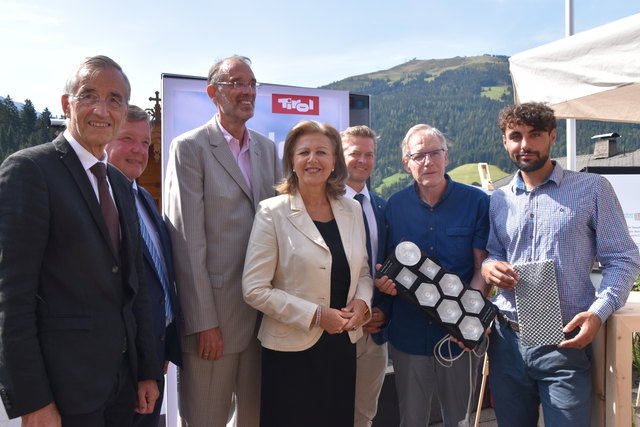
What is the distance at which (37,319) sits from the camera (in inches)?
56.7

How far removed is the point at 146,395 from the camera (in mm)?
1858

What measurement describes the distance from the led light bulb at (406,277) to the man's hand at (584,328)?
0.71 m

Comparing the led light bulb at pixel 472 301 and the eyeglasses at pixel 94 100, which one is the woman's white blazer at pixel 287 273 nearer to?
the led light bulb at pixel 472 301

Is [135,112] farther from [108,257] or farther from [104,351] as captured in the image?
[104,351]

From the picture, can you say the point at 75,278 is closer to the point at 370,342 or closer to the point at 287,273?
the point at 287,273

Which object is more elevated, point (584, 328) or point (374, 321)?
point (584, 328)

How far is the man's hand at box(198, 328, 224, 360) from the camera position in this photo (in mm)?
2291

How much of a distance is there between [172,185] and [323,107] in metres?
2.12

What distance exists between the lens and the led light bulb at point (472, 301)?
235cm

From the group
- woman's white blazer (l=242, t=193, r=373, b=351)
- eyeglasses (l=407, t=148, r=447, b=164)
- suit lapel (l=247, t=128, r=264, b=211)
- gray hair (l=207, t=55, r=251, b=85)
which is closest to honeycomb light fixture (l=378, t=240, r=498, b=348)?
woman's white blazer (l=242, t=193, r=373, b=351)

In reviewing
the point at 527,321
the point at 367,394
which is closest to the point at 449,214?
the point at 527,321

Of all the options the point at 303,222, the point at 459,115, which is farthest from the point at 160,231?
the point at 459,115

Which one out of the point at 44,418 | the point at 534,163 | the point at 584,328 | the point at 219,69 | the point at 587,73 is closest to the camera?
the point at 44,418

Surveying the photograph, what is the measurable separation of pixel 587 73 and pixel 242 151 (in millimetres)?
1916
